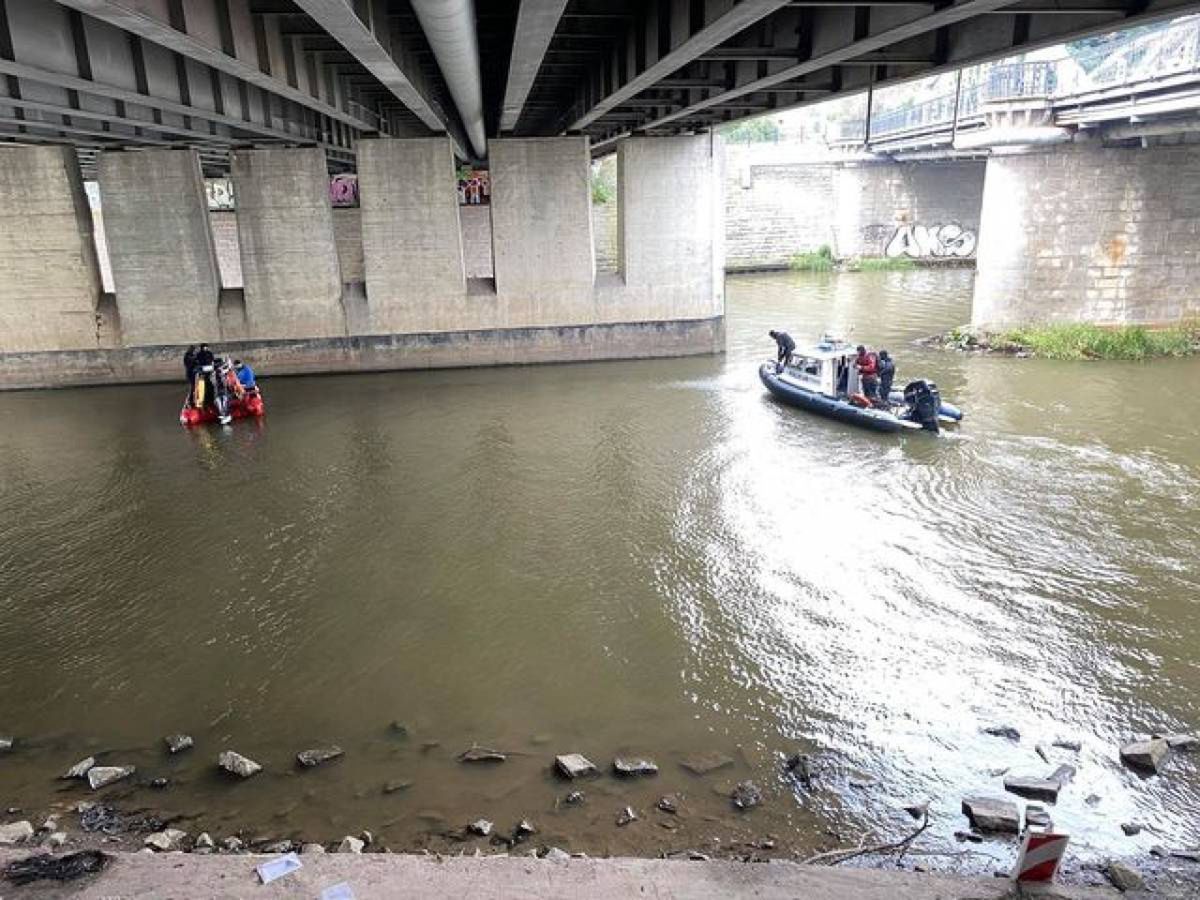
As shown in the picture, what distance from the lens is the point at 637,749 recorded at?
725 cm

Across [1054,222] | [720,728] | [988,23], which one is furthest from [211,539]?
[1054,222]

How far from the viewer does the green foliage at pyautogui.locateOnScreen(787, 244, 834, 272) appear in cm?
4584

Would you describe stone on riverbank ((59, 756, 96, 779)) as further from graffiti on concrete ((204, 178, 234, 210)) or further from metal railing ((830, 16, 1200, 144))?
graffiti on concrete ((204, 178, 234, 210))

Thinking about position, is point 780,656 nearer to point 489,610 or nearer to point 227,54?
point 489,610

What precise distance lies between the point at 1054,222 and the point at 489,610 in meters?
20.2

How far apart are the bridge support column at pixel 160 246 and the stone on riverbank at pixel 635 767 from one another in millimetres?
19521

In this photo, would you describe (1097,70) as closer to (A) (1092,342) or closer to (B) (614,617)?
(A) (1092,342)

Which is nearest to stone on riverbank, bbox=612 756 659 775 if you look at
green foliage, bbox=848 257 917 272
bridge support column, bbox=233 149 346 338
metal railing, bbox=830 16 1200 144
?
metal railing, bbox=830 16 1200 144

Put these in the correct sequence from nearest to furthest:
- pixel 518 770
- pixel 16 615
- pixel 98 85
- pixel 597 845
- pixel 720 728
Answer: pixel 597 845, pixel 518 770, pixel 720 728, pixel 98 85, pixel 16 615

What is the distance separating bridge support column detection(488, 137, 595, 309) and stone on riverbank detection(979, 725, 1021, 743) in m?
17.6

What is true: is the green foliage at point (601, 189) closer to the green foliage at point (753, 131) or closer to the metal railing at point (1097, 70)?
the metal railing at point (1097, 70)

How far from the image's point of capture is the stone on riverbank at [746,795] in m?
6.58

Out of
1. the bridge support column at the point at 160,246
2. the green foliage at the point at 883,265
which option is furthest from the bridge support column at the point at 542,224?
the green foliage at the point at 883,265

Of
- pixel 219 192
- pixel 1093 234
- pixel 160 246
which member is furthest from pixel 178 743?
pixel 219 192
